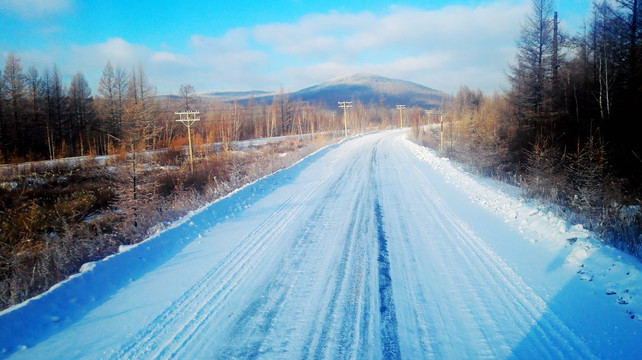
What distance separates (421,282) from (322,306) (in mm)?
1382

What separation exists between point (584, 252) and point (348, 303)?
351 centimetres

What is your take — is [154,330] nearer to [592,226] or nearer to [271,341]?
[271,341]

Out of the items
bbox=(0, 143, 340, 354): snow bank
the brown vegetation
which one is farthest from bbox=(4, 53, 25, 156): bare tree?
bbox=(0, 143, 340, 354): snow bank

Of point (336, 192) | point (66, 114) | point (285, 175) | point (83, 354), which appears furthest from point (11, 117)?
point (83, 354)

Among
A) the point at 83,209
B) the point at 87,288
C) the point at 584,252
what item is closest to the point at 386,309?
the point at 584,252

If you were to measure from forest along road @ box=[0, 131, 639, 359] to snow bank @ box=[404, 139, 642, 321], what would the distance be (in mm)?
221

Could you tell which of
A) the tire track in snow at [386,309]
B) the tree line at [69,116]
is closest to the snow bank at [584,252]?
the tire track in snow at [386,309]

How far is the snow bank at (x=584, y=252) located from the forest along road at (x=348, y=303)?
22cm

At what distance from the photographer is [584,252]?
429cm

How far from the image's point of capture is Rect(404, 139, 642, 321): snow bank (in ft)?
11.2

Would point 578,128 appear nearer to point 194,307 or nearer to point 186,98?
point 194,307

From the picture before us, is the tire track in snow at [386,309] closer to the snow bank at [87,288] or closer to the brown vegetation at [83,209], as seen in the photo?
the snow bank at [87,288]

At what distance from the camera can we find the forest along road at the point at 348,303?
2820 millimetres

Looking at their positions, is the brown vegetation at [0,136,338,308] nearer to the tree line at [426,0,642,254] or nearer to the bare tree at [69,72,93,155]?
A: the tree line at [426,0,642,254]
